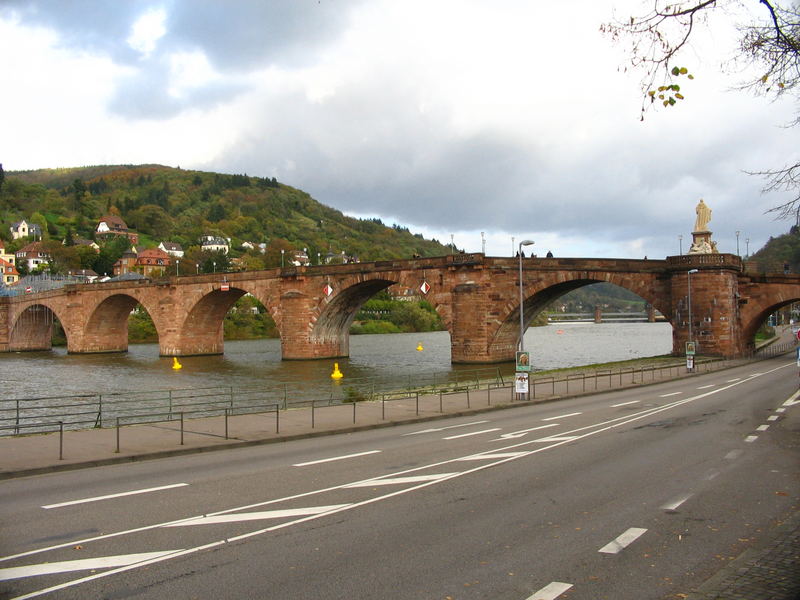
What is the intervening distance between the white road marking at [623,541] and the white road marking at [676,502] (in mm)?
1302

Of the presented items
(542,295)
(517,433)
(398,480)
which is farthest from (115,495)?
(542,295)

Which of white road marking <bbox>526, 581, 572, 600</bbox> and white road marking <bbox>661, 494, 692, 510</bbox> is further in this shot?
white road marking <bbox>661, 494, 692, 510</bbox>

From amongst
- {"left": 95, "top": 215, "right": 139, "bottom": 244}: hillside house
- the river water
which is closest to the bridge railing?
the river water

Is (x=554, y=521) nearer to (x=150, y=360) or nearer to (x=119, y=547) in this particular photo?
(x=119, y=547)

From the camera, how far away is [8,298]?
105062 mm

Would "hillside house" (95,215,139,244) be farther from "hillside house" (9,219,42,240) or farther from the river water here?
the river water

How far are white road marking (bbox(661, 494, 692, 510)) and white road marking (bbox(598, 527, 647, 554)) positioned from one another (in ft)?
4.27

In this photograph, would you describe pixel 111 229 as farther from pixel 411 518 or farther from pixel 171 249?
pixel 411 518

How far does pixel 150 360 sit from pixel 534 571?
7505 cm

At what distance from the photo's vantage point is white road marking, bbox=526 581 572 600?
21.9 feet

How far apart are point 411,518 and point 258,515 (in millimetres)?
2104

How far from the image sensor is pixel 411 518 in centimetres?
960

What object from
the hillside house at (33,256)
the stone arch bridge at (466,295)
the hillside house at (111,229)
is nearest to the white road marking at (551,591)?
the stone arch bridge at (466,295)

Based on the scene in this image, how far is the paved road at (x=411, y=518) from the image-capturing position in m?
7.16
